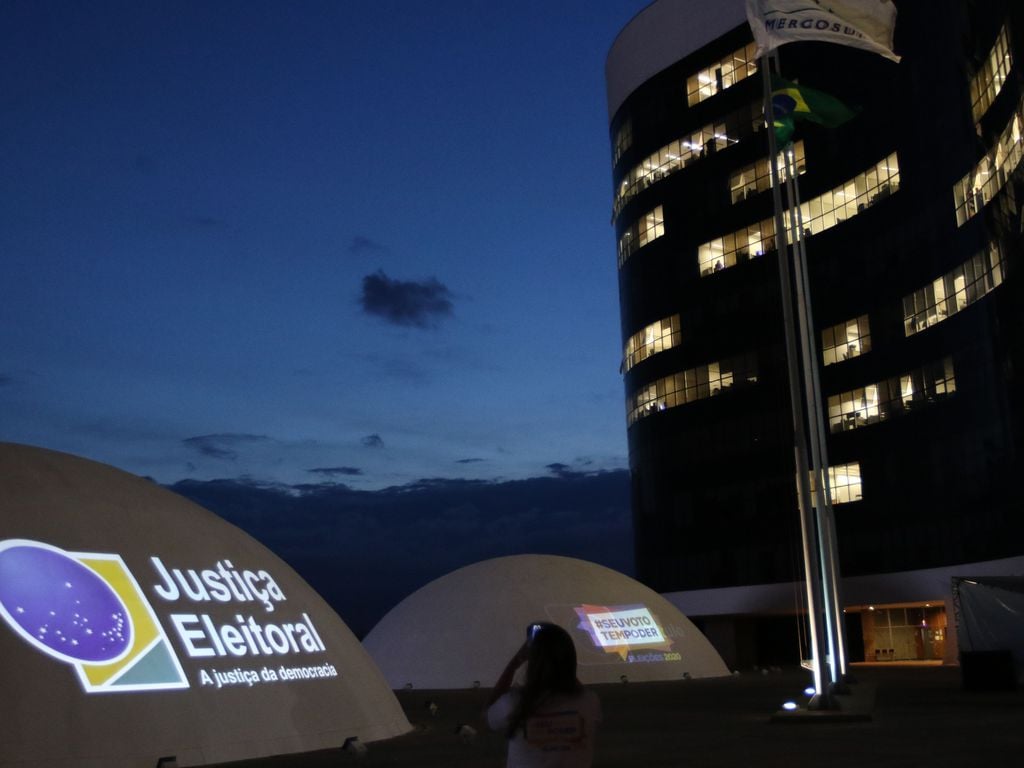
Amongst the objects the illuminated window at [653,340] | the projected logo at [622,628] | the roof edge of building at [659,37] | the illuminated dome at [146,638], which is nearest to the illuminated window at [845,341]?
the illuminated window at [653,340]

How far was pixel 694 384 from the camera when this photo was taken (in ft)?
243

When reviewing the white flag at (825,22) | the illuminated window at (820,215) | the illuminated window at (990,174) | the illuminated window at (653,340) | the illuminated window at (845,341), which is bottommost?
the white flag at (825,22)

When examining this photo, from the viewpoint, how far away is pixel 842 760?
48.8 feet

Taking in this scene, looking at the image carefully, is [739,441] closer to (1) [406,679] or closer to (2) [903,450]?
(2) [903,450]

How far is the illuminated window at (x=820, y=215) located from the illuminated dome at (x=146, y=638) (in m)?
52.2

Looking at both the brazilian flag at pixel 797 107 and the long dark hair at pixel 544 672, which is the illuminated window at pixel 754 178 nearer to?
the brazilian flag at pixel 797 107

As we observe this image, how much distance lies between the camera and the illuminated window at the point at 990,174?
155 ft

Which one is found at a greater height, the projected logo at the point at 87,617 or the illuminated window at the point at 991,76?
the illuminated window at the point at 991,76

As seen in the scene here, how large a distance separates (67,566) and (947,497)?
166 feet

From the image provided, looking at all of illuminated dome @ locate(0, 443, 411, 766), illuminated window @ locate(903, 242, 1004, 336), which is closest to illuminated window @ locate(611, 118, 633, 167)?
illuminated window @ locate(903, 242, 1004, 336)

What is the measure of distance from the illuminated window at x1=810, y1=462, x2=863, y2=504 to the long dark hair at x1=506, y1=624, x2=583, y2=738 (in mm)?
60478

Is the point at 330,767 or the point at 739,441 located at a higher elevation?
the point at 739,441

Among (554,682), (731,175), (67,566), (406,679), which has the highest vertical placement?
(731,175)

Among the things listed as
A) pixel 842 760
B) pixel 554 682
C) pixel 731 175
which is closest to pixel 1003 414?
pixel 731 175
